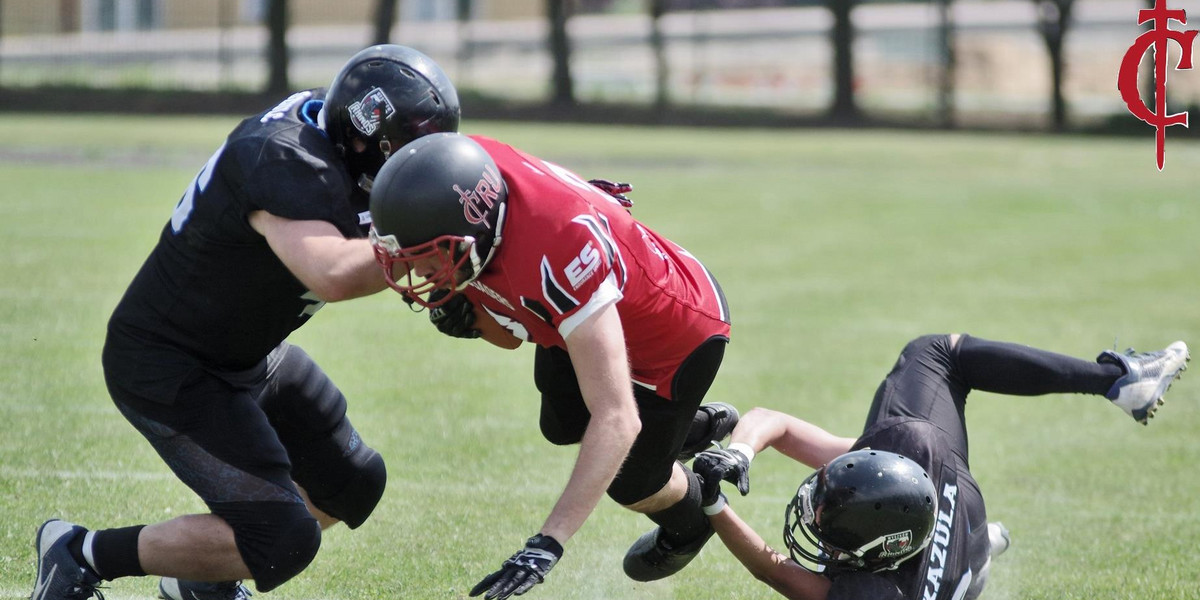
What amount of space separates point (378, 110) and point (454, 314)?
0.74 metres

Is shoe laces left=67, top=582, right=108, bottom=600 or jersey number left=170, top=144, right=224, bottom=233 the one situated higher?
jersey number left=170, top=144, right=224, bottom=233

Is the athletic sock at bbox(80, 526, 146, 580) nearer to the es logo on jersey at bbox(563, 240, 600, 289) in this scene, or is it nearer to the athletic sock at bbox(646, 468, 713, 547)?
the es logo on jersey at bbox(563, 240, 600, 289)

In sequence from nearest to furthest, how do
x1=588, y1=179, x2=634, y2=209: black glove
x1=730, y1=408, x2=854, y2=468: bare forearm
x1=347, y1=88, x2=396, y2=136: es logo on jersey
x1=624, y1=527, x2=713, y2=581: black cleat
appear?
x1=347, y1=88, x2=396, y2=136: es logo on jersey
x1=588, y1=179, x2=634, y2=209: black glove
x1=624, y1=527, x2=713, y2=581: black cleat
x1=730, y1=408, x2=854, y2=468: bare forearm

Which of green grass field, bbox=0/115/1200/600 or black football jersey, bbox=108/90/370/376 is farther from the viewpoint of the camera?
green grass field, bbox=0/115/1200/600

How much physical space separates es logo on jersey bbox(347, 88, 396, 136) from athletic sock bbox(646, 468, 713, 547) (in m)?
1.84

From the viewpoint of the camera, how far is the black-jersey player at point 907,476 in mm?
4262

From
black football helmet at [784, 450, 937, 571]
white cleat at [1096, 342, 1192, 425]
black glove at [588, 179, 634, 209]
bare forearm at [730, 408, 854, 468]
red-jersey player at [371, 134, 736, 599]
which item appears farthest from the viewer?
white cleat at [1096, 342, 1192, 425]

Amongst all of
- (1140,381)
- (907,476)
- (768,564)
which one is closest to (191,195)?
(768,564)

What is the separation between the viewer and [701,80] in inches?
1491

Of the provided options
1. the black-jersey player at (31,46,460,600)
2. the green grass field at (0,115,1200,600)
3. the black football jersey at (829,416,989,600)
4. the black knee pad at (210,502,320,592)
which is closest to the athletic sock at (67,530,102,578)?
the black-jersey player at (31,46,460,600)

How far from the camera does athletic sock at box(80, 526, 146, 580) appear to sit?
4277mm

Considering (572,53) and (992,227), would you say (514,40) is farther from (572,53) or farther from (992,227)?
(992,227)

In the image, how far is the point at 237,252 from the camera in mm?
4234

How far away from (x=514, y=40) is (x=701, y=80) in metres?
6.72
